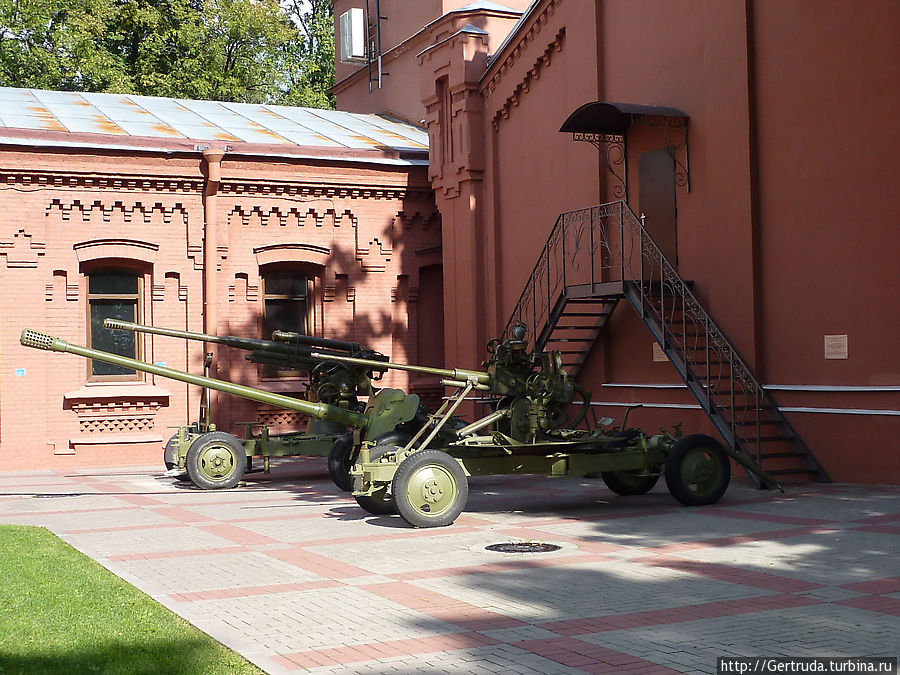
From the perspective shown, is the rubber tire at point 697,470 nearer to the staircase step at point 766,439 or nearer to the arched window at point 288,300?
the staircase step at point 766,439

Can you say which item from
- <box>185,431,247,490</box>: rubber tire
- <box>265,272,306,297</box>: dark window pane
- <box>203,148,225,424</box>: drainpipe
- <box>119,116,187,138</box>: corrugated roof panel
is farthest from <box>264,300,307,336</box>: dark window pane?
<box>185,431,247,490</box>: rubber tire

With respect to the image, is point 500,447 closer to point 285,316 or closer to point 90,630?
point 90,630

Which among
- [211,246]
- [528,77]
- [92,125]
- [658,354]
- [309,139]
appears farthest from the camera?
[309,139]

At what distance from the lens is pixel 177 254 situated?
21031 millimetres

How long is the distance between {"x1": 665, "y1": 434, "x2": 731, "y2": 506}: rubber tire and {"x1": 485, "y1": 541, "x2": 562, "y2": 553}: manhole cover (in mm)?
2829

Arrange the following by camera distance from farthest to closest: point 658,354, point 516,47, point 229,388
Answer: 1. point 516,47
2. point 658,354
3. point 229,388

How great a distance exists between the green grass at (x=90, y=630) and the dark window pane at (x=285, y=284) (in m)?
13.4

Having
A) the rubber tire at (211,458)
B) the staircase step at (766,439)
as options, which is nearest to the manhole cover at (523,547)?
the staircase step at (766,439)

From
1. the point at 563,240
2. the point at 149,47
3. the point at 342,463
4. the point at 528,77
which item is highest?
the point at 149,47

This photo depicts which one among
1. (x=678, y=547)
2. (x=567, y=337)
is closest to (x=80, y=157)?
(x=567, y=337)

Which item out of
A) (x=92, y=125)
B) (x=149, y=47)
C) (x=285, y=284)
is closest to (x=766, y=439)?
(x=285, y=284)

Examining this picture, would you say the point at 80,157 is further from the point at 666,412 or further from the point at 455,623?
the point at 455,623

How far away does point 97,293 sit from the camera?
2066cm

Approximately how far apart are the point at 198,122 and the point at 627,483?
13838mm
